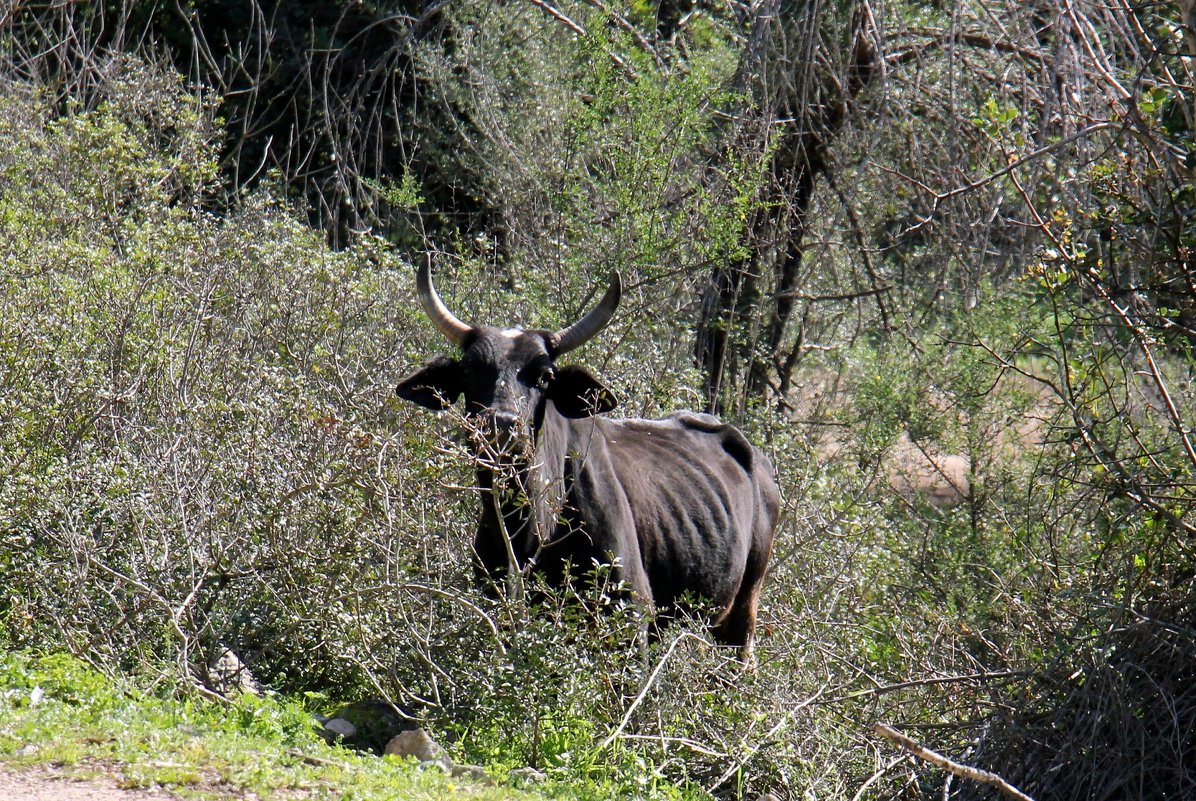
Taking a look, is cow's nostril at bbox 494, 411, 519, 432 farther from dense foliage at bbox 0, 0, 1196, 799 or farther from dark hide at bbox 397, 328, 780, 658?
dense foliage at bbox 0, 0, 1196, 799

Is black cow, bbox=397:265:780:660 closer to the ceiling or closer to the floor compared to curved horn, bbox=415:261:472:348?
closer to the floor

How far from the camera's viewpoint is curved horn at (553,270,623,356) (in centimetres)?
772

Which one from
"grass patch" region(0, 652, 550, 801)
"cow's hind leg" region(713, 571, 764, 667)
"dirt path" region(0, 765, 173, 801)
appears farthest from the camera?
"cow's hind leg" region(713, 571, 764, 667)

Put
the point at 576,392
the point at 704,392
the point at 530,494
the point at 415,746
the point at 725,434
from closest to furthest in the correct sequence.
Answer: the point at 415,746 < the point at 530,494 < the point at 576,392 < the point at 725,434 < the point at 704,392

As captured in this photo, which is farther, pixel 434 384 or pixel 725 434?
pixel 725 434

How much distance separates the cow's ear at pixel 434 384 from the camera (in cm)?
745

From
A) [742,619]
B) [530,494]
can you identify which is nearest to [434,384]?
[530,494]

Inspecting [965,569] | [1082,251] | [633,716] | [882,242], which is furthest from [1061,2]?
[882,242]

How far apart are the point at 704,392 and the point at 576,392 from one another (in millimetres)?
5406

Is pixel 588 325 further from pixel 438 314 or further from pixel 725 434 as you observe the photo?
pixel 725 434

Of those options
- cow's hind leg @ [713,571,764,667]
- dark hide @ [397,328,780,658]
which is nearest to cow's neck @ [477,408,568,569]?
dark hide @ [397,328,780,658]

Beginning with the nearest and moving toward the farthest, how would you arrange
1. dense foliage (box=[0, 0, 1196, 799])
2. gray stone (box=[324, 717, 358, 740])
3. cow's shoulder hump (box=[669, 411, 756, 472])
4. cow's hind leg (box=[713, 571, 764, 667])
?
dense foliage (box=[0, 0, 1196, 799]), gray stone (box=[324, 717, 358, 740]), cow's hind leg (box=[713, 571, 764, 667]), cow's shoulder hump (box=[669, 411, 756, 472])

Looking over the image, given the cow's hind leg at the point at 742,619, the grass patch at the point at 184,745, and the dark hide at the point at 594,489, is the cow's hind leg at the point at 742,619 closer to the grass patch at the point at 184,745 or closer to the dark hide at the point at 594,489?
the dark hide at the point at 594,489

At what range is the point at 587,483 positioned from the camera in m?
7.54
